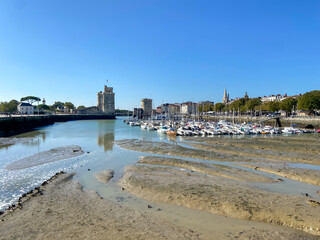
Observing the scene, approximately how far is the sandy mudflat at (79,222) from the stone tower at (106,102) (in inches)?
6593

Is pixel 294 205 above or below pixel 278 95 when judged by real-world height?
below

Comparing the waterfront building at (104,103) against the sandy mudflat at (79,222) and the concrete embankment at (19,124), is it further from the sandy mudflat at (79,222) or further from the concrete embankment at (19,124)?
the sandy mudflat at (79,222)

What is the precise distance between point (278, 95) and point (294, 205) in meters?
196

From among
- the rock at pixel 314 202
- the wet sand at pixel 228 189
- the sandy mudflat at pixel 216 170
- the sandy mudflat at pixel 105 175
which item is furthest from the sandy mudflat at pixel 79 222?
the sandy mudflat at pixel 216 170

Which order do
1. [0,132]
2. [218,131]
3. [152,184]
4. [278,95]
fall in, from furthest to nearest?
1. [278,95]
2. [218,131]
3. [0,132]
4. [152,184]

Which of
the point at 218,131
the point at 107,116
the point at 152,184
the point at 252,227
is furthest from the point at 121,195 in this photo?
the point at 107,116

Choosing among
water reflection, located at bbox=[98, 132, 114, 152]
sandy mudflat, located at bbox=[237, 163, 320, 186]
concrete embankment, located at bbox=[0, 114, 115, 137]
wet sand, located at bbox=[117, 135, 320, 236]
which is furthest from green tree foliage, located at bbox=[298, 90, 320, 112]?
concrete embankment, located at bbox=[0, 114, 115, 137]

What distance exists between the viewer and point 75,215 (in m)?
11.2

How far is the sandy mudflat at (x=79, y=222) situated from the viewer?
9359 mm

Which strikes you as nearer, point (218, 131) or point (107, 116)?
point (218, 131)

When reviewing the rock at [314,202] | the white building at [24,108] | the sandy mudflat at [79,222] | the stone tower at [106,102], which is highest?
the stone tower at [106,102]

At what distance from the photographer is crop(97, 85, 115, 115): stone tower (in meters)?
179

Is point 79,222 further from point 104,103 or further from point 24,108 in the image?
point 104,103

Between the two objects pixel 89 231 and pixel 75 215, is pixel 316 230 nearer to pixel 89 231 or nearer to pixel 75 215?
pixel 89 231
